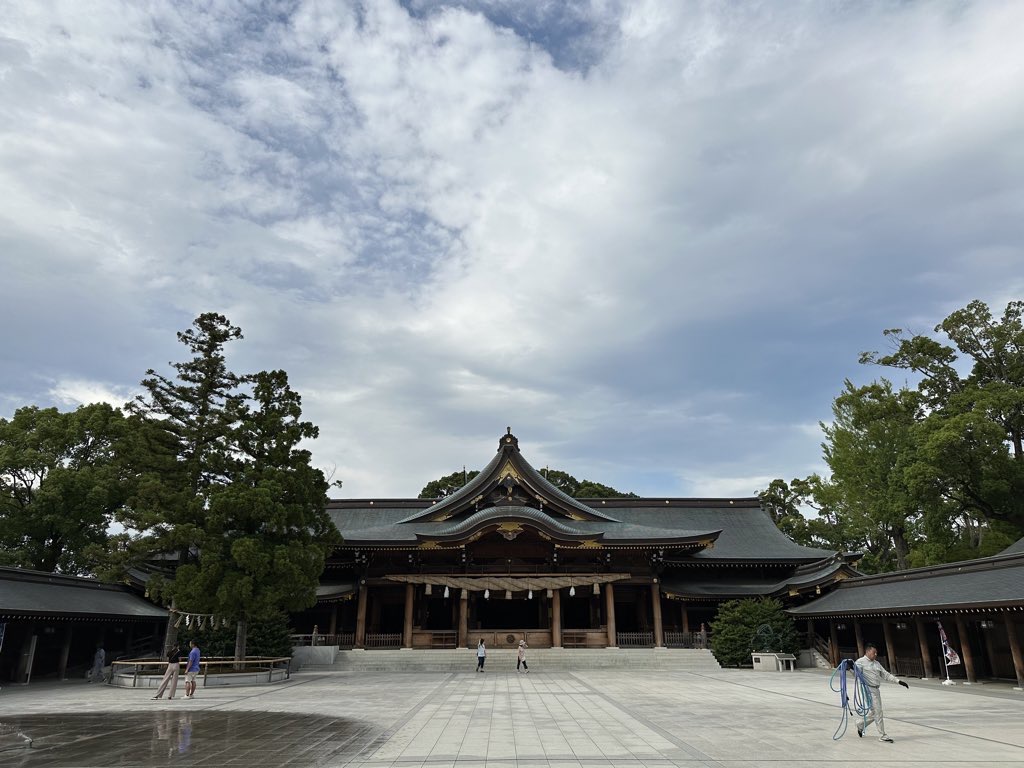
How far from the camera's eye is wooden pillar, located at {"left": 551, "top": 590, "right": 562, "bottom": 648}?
2965 centimetres

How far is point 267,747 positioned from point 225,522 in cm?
1303

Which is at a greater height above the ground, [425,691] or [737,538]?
Answer: [737,538]

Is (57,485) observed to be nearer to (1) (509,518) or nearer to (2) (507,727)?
(1) (509,518)

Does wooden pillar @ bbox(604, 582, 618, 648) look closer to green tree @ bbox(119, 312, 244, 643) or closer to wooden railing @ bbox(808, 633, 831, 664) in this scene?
wooden railing @ bbox(808, 633, 831, 664)

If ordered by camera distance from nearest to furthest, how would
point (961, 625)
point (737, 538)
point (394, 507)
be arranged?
point (961, 625) → point (737, 538) → point (394, 507)

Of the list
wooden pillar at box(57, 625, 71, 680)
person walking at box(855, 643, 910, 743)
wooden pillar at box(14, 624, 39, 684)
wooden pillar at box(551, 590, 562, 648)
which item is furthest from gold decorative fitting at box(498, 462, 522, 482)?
person walking at box(855, 643, 910, 743)

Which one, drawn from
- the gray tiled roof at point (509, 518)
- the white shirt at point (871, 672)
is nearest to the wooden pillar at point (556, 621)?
the gray tiled roof at point (509, 518)

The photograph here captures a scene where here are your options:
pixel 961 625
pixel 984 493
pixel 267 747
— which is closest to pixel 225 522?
pixel 267 747

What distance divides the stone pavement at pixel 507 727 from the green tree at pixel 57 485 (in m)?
13.0

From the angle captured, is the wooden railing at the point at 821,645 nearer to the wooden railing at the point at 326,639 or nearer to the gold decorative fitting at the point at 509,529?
the gold decorative fitting at the point at 509,529

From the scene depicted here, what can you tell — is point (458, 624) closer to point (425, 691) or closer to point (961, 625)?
point (425, 691)

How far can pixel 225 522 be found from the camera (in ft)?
72.1

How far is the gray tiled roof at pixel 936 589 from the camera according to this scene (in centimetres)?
1861

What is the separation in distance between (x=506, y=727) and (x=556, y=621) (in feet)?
61.3
